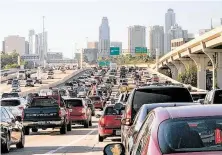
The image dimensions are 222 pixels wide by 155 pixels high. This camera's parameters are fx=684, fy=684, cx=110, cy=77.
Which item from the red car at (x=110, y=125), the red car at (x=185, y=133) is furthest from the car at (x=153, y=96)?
the red car at (x=185, y=133)

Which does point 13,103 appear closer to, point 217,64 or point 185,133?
point 185,133

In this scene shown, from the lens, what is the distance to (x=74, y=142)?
25203 millimetres

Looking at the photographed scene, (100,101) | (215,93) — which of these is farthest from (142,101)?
(100,101)

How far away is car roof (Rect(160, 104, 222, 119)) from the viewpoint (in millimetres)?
6613

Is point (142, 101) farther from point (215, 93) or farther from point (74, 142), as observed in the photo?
point (74, 142)

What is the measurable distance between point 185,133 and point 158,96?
10.5 m

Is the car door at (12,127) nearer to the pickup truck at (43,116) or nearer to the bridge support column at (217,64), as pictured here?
the pickup truck at (43,116)

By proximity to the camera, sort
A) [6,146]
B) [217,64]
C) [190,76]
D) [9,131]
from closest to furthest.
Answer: [6,146], [9,131], [217,64], [190,76]

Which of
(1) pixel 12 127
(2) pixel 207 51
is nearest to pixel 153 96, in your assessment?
(1) pixel 12 127

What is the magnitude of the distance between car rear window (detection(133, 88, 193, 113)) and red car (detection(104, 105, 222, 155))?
965 cm

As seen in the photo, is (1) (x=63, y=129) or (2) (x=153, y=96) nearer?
(2) (x=153, y=96)

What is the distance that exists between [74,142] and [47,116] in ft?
17.5

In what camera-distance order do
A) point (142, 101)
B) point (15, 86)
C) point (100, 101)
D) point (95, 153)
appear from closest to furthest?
1. point (142, 101)
2. point (95, 153)
3. point (100, 101)
4. point (15, 86)

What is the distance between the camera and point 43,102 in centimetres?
3109
